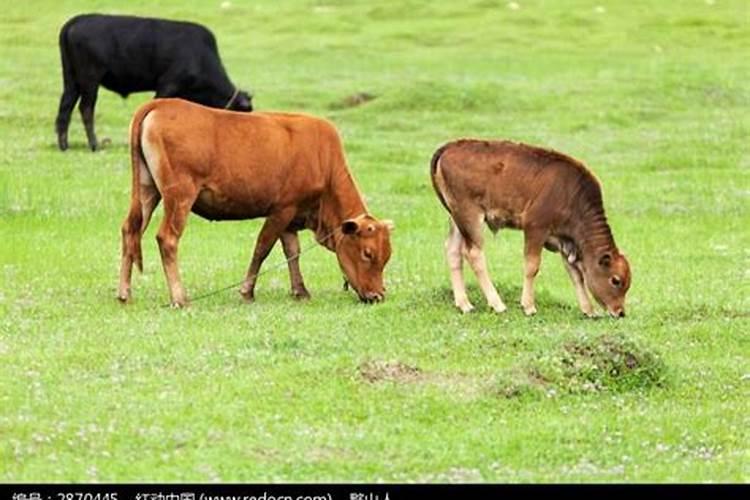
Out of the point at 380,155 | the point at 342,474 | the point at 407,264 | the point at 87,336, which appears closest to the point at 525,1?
the point at 380,155

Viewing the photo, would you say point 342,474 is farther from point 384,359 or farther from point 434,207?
point 434,207

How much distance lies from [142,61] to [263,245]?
13597 millimetres

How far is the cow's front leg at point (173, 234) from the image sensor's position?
51.7 feet

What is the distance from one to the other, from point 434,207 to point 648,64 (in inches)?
828

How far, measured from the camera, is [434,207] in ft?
77.5

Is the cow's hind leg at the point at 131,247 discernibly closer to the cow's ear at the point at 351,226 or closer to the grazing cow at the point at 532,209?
the cow's ear at the point at 351,226

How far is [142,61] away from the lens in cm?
2925

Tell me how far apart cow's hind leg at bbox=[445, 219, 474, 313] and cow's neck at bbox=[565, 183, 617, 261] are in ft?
3.46

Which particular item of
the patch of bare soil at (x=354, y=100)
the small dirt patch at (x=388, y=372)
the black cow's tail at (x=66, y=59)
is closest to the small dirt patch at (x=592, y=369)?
the small dirt patch at (x=388, y=372)

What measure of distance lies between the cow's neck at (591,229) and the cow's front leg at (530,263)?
0.33 meters

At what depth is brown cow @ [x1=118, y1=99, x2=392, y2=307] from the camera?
15797mm

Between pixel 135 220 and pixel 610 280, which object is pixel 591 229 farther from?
pixel 135 220

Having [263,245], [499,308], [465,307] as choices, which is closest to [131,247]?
[263,245]

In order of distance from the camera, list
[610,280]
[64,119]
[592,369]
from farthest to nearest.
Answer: [64,119] < [610,280] < [592,369]
